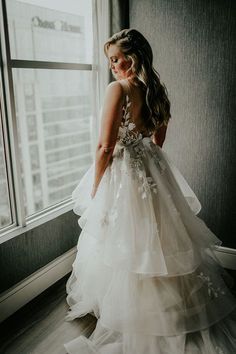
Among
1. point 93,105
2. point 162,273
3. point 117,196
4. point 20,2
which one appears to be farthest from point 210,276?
Result: point 20,2

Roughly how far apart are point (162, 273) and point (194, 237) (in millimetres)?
405

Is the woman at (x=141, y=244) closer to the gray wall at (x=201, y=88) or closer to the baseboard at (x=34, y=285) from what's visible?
the baseboard at (x=34, y=285)

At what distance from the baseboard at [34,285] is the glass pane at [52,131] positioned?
438 millimetres

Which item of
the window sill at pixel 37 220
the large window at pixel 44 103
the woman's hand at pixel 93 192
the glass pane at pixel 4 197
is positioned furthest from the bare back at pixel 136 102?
the window sill at pixel 37 220

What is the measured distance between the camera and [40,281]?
8.25 ft

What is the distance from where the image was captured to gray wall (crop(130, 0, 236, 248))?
254cm

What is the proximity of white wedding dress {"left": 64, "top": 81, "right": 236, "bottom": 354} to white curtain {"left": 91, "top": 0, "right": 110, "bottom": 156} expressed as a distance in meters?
0.77

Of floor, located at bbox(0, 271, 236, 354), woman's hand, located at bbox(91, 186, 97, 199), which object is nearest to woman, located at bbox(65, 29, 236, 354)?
woman's hand, located at bbox(91, 186, 97, 199)

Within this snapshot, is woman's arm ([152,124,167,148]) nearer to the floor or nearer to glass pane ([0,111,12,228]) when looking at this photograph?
glass pane ([0,111,12,228])

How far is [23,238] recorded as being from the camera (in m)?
2.34

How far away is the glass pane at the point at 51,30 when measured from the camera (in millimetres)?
2281

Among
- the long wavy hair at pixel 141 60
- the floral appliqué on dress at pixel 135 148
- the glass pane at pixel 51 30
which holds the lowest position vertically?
the floral appliqué on dress at pixel 135 148

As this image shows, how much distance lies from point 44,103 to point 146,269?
4.91 ft

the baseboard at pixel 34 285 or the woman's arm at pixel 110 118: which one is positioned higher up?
the woman's arm at pixel 110 118
